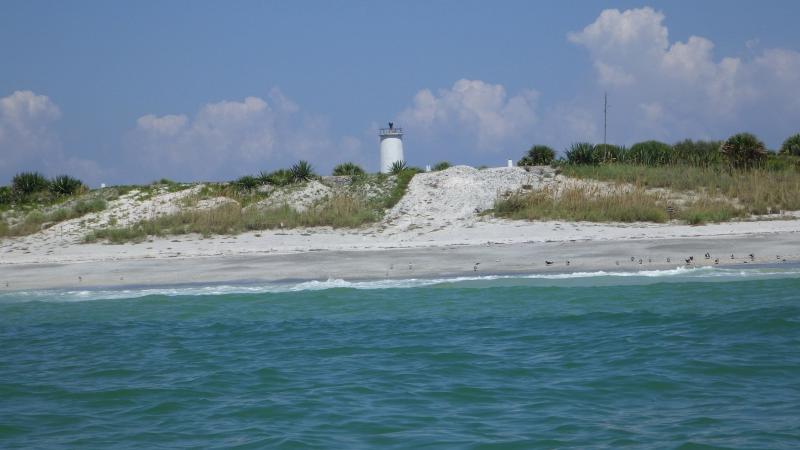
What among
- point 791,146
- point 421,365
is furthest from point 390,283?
point 791,146

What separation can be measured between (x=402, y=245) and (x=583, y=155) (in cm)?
1232

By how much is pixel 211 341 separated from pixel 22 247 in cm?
1490

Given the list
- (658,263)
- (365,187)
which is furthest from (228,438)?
(365,187)

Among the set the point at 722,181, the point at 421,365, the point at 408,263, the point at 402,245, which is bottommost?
Answer: the point at 421,365

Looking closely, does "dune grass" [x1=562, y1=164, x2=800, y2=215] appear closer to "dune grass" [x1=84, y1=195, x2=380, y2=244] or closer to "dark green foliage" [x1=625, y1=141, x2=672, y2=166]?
"dark green foliage" [x1=625, y1=141, x2=672, y2=166]

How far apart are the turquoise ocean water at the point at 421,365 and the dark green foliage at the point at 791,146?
21.5 meters

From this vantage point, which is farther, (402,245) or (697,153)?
(697,153)

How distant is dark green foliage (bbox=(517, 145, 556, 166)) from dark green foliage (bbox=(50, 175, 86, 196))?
17392 millimetres

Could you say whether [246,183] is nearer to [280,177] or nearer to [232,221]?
[280,177]

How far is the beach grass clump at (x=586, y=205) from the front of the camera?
24062 millimetres

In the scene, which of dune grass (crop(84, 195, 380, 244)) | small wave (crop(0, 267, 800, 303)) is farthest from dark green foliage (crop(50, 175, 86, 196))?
small wave (crop(0, 267, 800, 303))

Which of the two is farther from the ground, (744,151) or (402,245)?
(744,151)

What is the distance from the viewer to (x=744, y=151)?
30.9m

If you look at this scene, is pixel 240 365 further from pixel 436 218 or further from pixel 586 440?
pixel 436 218
